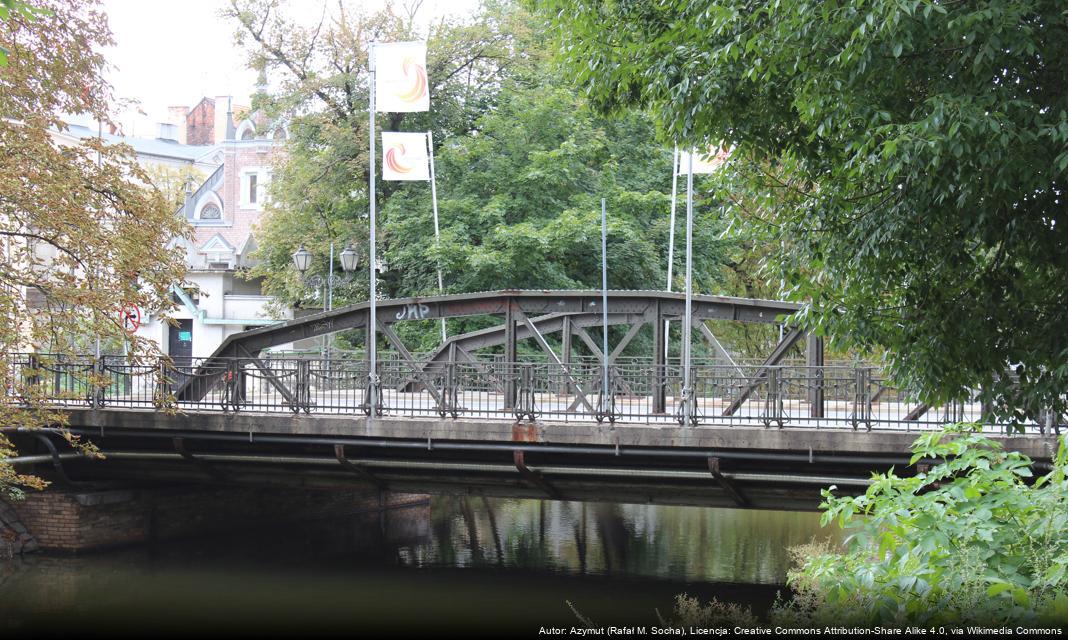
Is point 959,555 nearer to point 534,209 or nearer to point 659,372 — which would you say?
point 659,372

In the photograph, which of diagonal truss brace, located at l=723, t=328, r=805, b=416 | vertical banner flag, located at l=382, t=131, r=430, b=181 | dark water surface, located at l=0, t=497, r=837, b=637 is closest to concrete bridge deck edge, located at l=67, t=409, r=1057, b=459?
diagonal truss brace, located at l=723, t=328, r=805, b=416

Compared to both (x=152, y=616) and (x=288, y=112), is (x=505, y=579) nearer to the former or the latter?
(x=152, y=616)

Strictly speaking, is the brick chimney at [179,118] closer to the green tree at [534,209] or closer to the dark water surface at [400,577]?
the green tree at [534,209]

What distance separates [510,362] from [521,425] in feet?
7.16

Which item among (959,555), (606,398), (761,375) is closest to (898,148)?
(959,555)

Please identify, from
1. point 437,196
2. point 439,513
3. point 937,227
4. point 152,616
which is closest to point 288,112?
point 437,196

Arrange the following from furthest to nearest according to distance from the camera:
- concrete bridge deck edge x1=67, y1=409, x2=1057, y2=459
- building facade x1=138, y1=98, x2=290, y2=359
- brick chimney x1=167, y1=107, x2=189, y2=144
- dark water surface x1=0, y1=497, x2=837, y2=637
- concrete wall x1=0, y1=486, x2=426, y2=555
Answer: brick chimney x1=167, y1=107, x2=189, y2=144, building facade x1=138, y1=98, x2=290, y2=359, concrete wall x1=0, y1=486, x2=426, y2=555, dark water surface x1=0, y1=497, x2=837, y2=637, concrete bridge deck edge x1=67, y1=409, x2=1057, y2=459

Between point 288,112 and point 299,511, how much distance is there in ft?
44.3

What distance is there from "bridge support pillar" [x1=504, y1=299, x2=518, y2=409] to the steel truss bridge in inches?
2.0

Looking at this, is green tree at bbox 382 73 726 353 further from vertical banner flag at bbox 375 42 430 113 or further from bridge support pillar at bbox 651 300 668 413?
bridge support pillar at bbox 651 300 668 413

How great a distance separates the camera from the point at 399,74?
784 inches

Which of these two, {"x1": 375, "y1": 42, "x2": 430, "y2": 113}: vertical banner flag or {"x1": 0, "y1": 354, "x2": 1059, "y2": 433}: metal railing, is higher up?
{"x1": 375, "y1": 42, "x2": 430, "y2": 113}: vertical banner flag

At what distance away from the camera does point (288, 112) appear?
3319cm

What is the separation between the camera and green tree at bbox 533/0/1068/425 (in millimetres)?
8219
